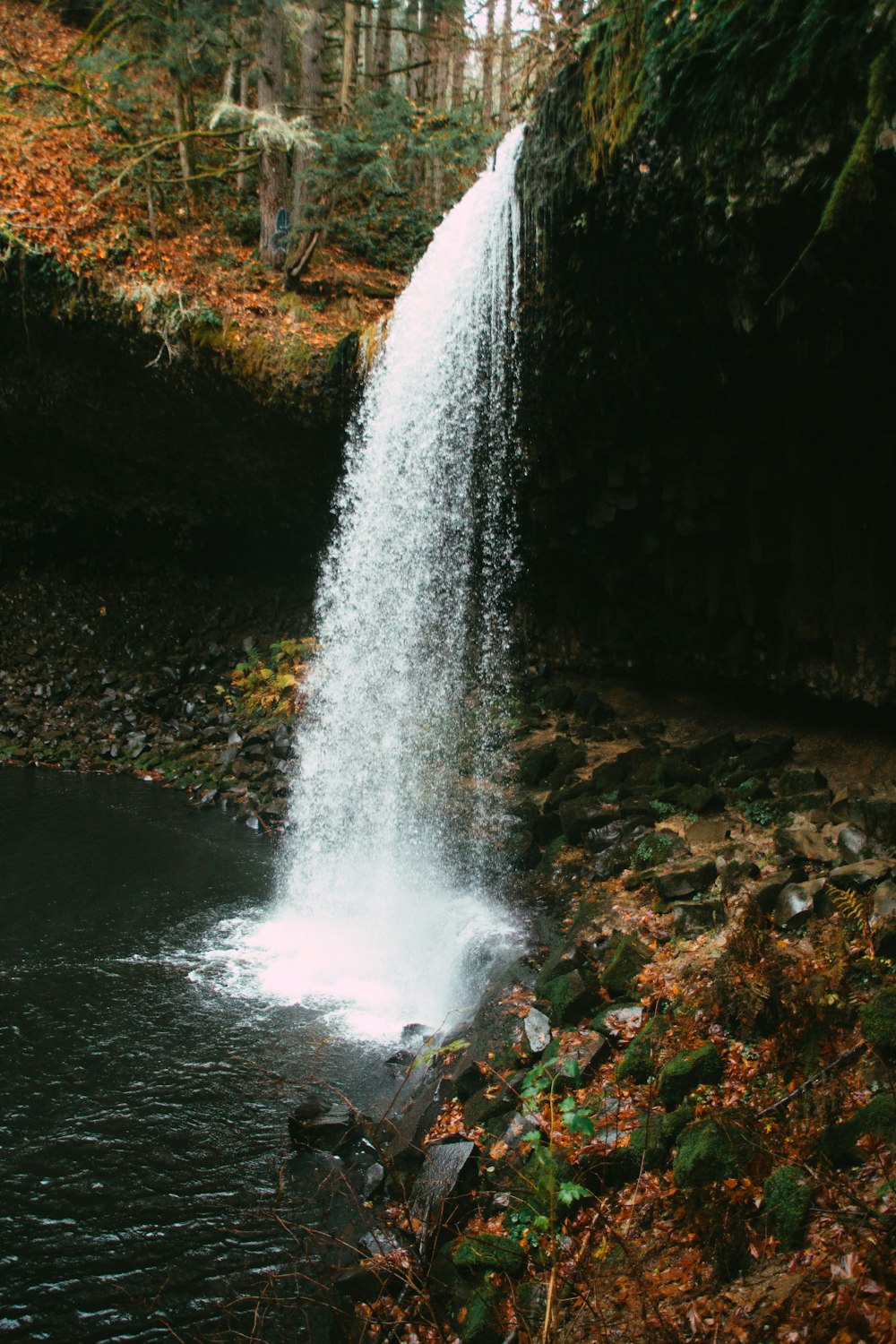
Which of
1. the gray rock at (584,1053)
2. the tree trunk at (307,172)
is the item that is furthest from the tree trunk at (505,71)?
the gray rock at (584,1053)

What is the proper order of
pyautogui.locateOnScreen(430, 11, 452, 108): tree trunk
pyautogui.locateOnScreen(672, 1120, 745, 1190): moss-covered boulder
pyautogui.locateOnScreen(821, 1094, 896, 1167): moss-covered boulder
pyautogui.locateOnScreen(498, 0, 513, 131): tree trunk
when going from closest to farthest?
1. pyautogui.locateOnScreen(821, 1094, 896, 1167): moss-covered boulder
2. pyautogui.locateOnScreen(672, 1120, 745, 1190): moss-covered boulder
3. pyautogui.locateOnScreen(498, 0, 513, 131): tree trunk
4. pyautogui.locateOnScreen(430, 11, 452, 108): tree trunk

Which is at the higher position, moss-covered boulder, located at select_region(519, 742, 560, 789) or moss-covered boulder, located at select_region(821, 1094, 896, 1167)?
moss-covered boulder, located at select_region(821, 1094, 896, 1167)

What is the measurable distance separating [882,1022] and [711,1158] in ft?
2.92

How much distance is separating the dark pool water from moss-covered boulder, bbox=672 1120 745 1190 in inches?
73.8

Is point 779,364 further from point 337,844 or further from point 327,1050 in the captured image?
point 337,844

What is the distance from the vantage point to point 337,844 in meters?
9.09

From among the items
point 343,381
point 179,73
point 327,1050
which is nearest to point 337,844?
point 327,1050

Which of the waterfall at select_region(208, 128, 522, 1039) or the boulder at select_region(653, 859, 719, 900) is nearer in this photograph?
the boulder at select_region(653, 859, 719, 900)

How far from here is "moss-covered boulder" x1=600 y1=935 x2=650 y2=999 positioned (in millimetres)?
4441

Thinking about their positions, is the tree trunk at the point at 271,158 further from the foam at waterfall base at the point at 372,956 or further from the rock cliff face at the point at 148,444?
the foam at waterfall base at the point at 372,956

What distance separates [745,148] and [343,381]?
23.8 ft

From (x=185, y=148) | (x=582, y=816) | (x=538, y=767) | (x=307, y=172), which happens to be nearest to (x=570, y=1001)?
(x=582, y=816)

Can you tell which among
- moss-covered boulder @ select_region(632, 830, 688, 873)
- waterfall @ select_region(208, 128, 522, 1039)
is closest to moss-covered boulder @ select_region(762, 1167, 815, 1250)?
waterfall @ select_region(208, 128, 522, 1039)

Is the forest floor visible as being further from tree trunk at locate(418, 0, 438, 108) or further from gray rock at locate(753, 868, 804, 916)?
gray rock at locate(753, 868, 804, 916)
